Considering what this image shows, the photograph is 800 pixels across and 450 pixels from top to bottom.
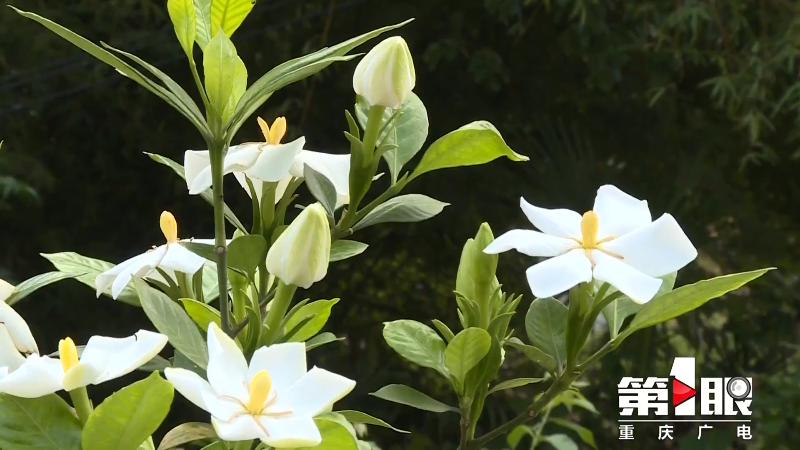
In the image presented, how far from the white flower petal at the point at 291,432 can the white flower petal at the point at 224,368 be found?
0.04ft

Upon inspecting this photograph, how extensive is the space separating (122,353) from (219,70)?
0.29 ft

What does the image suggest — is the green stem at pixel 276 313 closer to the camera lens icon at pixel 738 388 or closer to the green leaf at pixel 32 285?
the green leaf at pixel 32 285

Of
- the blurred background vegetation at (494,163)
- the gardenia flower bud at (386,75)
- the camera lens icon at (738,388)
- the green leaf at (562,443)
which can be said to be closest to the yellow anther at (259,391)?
the gardenia flower bud at (386,75)

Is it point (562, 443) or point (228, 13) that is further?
point (562, 443)

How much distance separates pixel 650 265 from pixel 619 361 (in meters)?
1.10

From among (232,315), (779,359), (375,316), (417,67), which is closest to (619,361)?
(779,359)

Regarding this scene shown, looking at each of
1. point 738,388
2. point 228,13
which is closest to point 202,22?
point 228,13

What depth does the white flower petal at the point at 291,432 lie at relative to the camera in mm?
179

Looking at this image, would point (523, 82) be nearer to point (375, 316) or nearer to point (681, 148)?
point (681, 148)

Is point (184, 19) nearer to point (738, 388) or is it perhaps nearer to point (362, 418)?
point (362, 418)

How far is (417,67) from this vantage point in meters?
1.25

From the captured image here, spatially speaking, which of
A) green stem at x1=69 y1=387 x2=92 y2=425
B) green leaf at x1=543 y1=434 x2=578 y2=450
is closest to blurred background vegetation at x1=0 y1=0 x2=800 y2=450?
green leaf at x1=543 y1=434 x2=578 y2=450

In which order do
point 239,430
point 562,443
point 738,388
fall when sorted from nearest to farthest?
point 239,430 < point 562,443 < point 738,388

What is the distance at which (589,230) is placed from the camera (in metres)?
0.24
